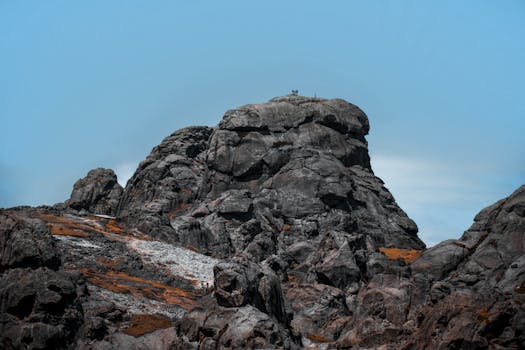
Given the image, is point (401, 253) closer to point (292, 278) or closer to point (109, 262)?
point (292, 278)

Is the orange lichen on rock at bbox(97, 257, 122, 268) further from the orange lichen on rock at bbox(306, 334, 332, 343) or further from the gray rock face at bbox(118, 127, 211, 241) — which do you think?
the orange lichen on rock at bbox(306, 334, 332, 343)

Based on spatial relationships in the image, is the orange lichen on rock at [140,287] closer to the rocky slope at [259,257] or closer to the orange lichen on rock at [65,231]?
the rocky slope at [259,257]

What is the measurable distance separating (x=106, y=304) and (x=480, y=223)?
6212 centimetres

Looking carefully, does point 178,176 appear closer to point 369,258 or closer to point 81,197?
point 81,197

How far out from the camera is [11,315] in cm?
6975

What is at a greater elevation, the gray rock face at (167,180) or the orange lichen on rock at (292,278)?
the gray rock face at (167,180)

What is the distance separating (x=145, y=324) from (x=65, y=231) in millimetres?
45066

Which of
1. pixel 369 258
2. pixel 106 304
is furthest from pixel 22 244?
pixel 369 258

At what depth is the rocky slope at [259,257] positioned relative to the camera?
68500mm

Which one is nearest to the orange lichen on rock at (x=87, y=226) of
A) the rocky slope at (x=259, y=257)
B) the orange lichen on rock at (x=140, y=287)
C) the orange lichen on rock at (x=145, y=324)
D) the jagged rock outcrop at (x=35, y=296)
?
the rocky slope at (x=259, y=257)

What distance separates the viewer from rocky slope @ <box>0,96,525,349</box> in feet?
225

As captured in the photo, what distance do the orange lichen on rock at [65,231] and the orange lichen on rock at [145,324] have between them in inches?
1536

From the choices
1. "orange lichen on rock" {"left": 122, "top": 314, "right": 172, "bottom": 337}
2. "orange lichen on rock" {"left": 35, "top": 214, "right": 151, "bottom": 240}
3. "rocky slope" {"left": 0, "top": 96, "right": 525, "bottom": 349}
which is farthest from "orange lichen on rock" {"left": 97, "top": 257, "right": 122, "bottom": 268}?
"orange lichen on rock" {"left": 122, "top": 314, "right": 172, "bottom": 337}

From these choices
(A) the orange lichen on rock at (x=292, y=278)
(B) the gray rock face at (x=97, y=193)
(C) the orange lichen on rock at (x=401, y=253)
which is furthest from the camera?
(B) the gray rock face at (x=97, y=193)
